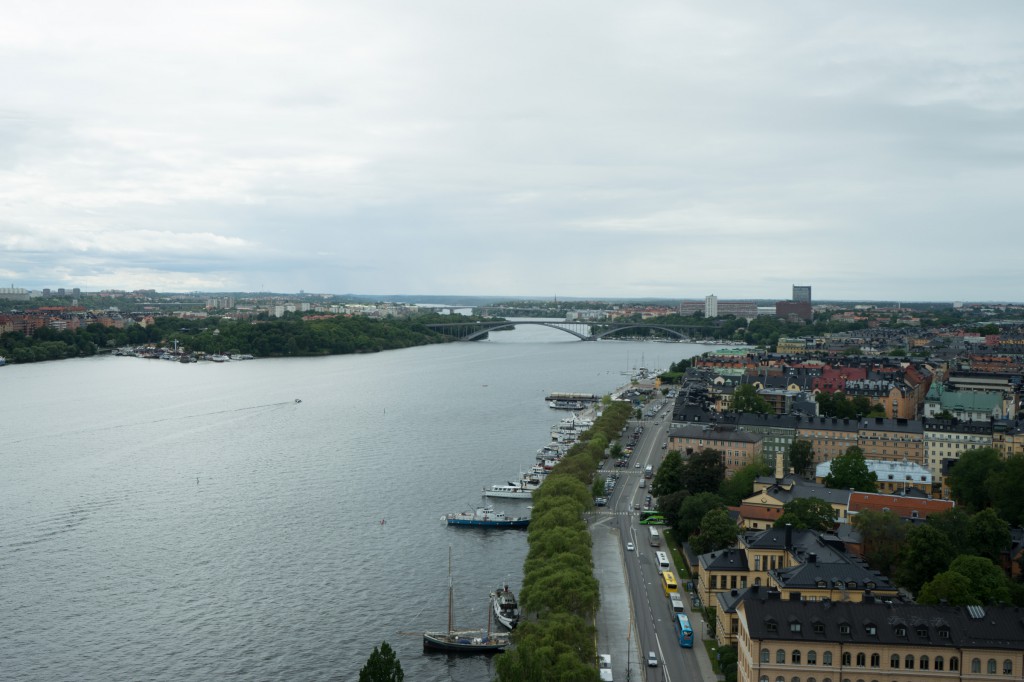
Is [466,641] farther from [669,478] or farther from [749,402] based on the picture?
[749,402]

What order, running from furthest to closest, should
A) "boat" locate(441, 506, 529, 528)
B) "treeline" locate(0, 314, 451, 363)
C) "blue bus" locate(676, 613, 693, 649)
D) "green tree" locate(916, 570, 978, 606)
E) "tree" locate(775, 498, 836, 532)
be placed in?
1. "treeline" locate(0, 314, 451, 363)
2. "boat" locate(441, 506, 529, 528)
3. "tree" locate(775, 498, 836, 532)
4. "blue bus" locate(676, 613, 693, 649)
5. "green tree" locate(916, 570, 978, 606)

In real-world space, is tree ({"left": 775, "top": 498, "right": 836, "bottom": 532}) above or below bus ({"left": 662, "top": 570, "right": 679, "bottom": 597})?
above

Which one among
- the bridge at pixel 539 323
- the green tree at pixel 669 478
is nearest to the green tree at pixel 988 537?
the green tree at pixel 669 478

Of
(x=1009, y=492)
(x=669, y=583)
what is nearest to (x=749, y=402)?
(x=1009, y=492)

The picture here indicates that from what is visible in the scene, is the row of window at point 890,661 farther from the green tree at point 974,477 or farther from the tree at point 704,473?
the tree at point 704,473

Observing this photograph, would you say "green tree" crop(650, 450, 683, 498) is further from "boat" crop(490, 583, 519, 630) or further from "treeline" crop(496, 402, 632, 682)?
"boat" crop(490, 583, 519, 630)

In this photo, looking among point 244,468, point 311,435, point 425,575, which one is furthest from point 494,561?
point 311,435

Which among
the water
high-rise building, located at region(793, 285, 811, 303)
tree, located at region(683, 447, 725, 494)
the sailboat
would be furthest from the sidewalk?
high-rise building, located at region(793, 285, 811, 303)
